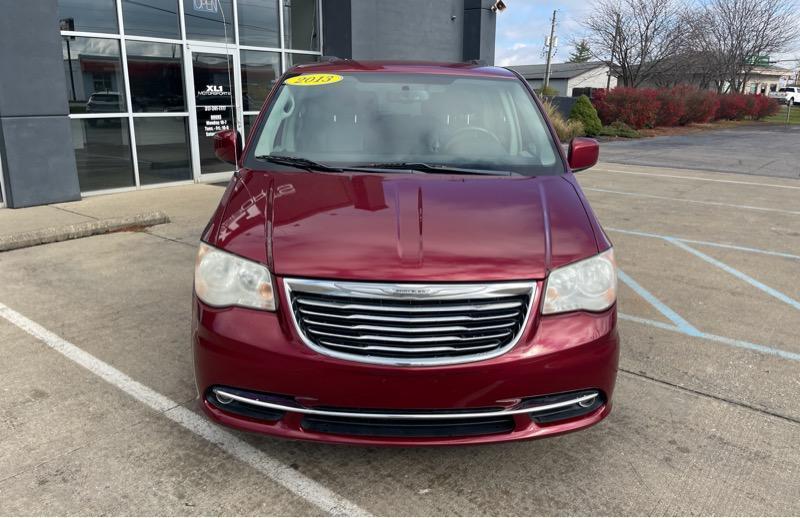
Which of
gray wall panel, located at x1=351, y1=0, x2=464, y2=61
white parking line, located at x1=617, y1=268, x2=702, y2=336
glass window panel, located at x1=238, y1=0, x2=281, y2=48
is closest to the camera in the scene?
white parking line, located at x1=617, y1=268, x2=702, y2=336

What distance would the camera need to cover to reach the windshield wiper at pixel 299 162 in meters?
3.22

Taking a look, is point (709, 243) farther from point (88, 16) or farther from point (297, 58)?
Result: point (88, 16)

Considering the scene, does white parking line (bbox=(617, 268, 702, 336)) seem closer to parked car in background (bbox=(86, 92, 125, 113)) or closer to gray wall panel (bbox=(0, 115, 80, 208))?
gray wall panel (bbox=(0, 115, 80, 208))

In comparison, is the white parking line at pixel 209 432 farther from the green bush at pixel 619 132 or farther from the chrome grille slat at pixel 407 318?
the green bush at pixel 619 132

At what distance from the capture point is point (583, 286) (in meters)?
2.51

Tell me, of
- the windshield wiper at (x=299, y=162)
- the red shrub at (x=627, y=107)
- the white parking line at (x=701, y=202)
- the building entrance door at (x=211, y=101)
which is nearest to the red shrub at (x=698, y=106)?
the red shrub at (x=627, y=107)

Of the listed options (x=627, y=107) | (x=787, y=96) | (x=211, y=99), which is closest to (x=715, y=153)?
(x=627, y=107)

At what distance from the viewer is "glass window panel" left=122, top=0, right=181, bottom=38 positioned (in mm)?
9484

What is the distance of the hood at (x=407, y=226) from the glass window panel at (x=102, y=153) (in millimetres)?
7261

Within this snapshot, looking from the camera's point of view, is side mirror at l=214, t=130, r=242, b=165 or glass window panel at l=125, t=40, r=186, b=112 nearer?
side mirror at l=214, t=130, r=242, b=165

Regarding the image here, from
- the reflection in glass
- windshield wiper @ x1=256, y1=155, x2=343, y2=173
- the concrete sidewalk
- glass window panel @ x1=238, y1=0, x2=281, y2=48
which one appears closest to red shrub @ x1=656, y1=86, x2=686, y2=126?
glass window panel @ x1=238, y1=0, x2=281, y2=48

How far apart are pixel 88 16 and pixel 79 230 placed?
414 cm

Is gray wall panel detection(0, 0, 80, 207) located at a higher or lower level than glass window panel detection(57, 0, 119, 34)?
lower

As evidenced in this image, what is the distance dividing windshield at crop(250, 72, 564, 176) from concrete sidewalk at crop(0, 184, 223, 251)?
3636 mm
